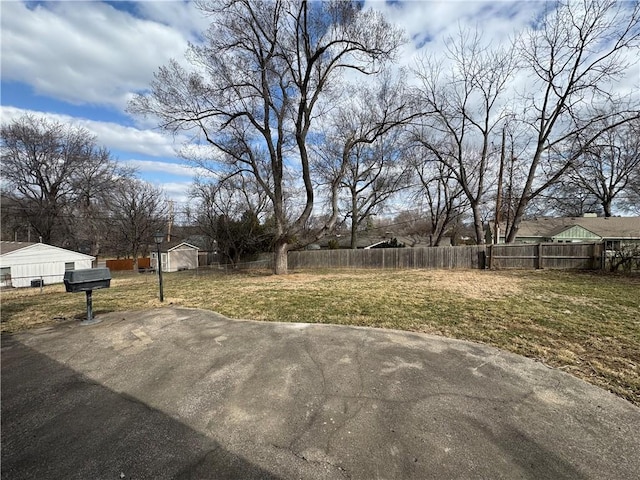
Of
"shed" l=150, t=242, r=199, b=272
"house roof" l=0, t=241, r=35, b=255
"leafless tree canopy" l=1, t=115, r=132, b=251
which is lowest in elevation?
"shed" l=150, t=242, r=199, b=272

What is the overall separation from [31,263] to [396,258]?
25309 millimetres

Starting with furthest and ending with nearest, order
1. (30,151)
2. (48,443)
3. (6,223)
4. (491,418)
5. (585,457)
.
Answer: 1. (6,223)
2. (30,151)
3. (491,418)
4. (48,443)
5. (585,457)

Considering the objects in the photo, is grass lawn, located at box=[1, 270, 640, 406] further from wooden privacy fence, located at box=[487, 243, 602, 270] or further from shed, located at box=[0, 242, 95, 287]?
shed, located at box=[0, 242, 95, 287]

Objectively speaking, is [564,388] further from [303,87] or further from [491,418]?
[303,87]

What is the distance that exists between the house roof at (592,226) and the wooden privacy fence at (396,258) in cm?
1662

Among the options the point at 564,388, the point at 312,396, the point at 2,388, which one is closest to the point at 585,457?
the point at 564,388

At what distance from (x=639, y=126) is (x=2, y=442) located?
22033 mm

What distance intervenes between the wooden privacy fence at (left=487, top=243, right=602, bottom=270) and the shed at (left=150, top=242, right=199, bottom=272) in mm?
25479

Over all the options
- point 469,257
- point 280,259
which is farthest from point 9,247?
point 469,257

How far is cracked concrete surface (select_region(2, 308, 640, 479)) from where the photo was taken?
76.2 inches

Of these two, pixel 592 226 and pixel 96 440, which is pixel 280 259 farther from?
pixel 592 226

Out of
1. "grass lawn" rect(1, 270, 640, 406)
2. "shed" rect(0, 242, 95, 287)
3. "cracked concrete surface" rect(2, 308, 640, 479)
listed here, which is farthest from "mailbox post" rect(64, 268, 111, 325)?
"shed" rect(0, 242, 95, 287)

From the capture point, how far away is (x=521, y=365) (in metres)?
3.41

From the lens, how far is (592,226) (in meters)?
27.1
